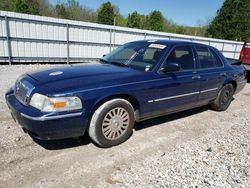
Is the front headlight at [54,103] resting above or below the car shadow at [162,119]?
above

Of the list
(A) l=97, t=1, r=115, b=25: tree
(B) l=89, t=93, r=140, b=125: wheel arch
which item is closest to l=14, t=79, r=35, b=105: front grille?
(B) l=89, t=93, r=140, b=125: wheel arch

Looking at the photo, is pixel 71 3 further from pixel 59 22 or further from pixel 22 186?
pixel 22 186

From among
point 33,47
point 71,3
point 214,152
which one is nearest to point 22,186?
point 214,152

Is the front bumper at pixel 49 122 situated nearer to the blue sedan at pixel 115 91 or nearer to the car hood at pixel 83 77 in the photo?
the blue sedan at pixel 115 91

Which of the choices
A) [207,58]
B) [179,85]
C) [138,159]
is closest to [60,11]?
[207,58]

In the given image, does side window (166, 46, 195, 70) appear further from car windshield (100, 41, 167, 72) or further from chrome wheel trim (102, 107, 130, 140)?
chrome wheel trim (102, 107, 130, 140)

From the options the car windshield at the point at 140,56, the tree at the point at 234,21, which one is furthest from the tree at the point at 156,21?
the car windshield at the point at 140,56

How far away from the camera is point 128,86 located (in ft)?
11.1

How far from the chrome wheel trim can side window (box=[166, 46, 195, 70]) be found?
4.45ft

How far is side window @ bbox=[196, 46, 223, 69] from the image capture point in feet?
15.4

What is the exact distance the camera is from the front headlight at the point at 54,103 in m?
2.80

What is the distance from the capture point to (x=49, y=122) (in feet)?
9.12

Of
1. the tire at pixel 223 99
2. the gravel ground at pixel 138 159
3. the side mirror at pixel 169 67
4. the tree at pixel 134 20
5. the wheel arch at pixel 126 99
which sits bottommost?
the gravel ground at pixel 138 159

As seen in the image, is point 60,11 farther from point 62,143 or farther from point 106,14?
point 62,143
